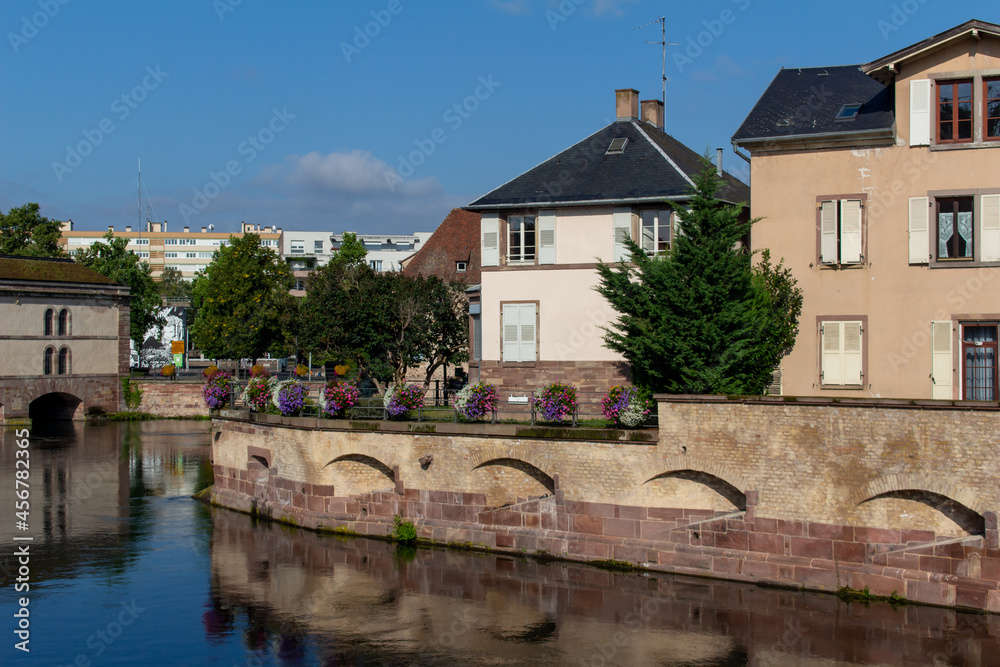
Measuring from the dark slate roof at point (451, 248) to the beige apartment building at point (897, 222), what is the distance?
102 ft

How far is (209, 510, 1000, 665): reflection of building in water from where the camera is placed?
17.8 meters

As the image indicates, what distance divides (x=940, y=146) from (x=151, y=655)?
21.2 meters

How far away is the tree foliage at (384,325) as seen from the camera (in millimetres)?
38594

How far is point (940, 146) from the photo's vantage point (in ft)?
79.4

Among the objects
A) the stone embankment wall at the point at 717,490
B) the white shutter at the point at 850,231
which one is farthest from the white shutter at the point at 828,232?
the stone embankment wall at the point at 717,490

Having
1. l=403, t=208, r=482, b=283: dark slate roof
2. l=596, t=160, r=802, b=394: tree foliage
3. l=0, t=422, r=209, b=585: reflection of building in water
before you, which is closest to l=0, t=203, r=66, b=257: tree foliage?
l=0, t=422, r=209, b=585: reflection of building in water

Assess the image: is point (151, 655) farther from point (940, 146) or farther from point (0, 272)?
point (0, 272)

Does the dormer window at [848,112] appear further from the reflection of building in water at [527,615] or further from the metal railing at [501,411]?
the reflection of building in water at [527,615]

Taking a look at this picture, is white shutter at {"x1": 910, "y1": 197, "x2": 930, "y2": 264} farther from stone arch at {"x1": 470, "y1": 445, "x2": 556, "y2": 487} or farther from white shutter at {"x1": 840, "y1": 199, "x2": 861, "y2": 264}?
stone arch at {"x1": 470, "y1": 445, "x2": 556, "y2": 487}

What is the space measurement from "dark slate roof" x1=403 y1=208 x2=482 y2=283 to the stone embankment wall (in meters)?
29.8

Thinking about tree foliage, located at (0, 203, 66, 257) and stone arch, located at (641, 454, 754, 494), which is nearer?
stone arch, located at (641, 454, 754, 494)

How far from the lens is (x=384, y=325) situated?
3869cm

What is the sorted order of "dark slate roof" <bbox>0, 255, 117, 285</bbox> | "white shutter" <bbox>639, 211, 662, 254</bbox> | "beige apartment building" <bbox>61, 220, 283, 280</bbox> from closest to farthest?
"white shutter" <bbox>639, 211, 662, 254</bbox>, "dark slate roof" <bbox>0, 255, 117, 285</bbox>, "beige apartment building" <bbox>61, 220, 283, 280</bbox>

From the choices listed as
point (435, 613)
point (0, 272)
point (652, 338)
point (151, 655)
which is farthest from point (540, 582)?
point (0, 272)
